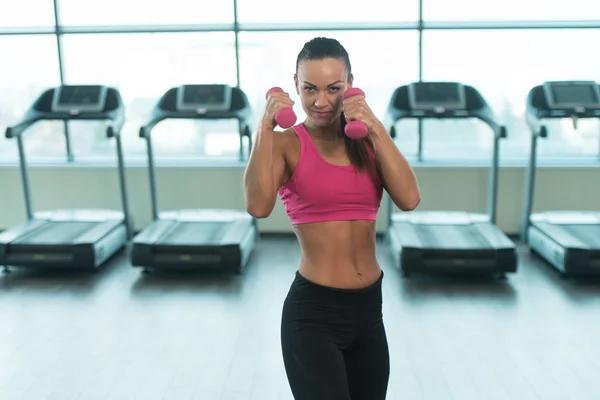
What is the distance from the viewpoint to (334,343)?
4.81 ft

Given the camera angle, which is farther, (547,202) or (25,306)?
(547,202)

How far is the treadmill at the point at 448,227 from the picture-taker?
13.8 feet

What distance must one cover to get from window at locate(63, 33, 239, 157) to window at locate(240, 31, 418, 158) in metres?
0.20

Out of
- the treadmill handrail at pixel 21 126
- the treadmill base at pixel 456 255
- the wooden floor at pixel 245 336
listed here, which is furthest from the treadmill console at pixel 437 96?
the treadmill handrail at pixel 21 126

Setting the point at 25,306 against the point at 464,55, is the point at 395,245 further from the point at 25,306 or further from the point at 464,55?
the point at 25,306

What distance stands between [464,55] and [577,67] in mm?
1082

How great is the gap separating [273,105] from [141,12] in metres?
4.65

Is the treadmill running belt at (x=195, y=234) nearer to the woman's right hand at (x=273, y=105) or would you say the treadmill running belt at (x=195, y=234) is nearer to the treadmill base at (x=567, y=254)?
the treadmill base at (x=567, y=254)

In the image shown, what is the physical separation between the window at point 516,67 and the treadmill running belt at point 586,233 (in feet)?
3.16

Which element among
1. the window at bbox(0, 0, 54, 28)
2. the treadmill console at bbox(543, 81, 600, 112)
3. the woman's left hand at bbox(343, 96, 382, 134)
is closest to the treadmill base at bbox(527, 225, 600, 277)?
the treadmill console at bbox(543, 81, 600, 112)

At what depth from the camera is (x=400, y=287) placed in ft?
13.5

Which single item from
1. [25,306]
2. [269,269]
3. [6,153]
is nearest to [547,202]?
[269,269]

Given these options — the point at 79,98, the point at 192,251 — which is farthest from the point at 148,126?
the point at 192,251

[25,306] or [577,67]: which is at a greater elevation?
[577,67]
